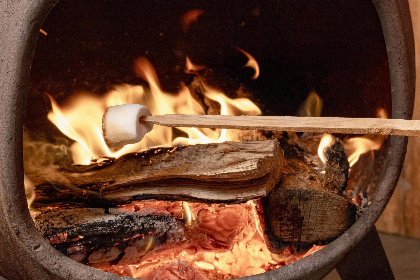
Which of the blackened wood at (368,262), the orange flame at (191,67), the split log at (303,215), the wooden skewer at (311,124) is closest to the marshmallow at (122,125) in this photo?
the wooden skewer at (311,124)

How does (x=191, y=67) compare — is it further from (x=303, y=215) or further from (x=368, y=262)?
(x=368, y=262)

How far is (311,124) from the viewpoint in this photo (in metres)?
0.73

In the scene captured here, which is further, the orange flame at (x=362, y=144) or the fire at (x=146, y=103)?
the fire at (x=146, y=103)

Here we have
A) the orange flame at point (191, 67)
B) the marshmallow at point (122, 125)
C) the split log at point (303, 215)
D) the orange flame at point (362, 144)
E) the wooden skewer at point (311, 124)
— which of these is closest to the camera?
the wooden skewer at point (311, 124)

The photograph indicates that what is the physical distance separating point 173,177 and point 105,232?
0.21m

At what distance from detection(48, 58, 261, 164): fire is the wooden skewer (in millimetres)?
482

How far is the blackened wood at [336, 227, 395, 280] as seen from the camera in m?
1.17

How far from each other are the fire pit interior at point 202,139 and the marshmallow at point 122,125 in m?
0.15

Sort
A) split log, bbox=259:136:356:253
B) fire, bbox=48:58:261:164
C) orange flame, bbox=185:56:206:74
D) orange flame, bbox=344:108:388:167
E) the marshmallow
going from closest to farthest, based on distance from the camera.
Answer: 1. the marshmallow
2. split log, bbox=259:136:356:253
3. orange flame, bbox=344:108:388:167
4. fire, bbox=48:58:261:164
5. orange flame, bbox=185:56:206:74

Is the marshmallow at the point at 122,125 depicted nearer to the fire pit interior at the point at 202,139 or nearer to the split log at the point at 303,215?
the fire pit interior at the point at 202,139

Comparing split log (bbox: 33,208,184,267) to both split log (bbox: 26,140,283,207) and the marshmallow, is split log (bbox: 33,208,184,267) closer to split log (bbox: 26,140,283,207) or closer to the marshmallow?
split log (bbox: 26,140,283,207)

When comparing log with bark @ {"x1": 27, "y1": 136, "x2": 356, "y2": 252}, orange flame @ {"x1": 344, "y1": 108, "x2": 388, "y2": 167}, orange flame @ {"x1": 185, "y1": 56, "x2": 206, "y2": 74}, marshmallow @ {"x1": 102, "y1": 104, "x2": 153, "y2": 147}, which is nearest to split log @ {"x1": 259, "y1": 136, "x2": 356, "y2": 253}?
log with bark @ {"x1": 27, "y1": 136, "x2": 356, "y2": 252}

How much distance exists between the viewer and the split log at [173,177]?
95 cm

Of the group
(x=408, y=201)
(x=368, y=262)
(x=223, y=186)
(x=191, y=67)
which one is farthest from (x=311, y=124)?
(x=408, y=201)
